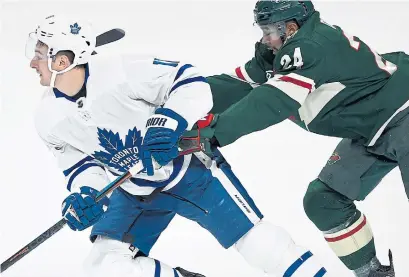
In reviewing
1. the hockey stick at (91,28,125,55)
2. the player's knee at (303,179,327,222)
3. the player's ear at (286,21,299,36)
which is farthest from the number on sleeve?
the player's knee at (303,179,327,222)

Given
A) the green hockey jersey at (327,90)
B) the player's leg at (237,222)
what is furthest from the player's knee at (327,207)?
the player's leg at (237,222)

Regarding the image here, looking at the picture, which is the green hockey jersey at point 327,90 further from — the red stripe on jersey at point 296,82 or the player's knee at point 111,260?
the player's knee at point 111,260

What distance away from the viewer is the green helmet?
96.7 inches

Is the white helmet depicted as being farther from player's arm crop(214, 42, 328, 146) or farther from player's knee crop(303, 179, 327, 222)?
player's knee crop(303, 179, 327, 222)

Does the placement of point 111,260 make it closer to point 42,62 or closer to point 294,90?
point 42,62

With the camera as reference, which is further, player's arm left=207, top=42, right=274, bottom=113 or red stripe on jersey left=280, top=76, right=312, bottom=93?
player's arm left=207, top=42, right=274, bottom=113

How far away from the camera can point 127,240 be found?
7.79 feet

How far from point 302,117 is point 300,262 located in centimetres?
59

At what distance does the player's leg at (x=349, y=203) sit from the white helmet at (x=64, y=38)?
102 centimetres

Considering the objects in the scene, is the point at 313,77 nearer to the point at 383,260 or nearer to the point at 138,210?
the point at 138,210

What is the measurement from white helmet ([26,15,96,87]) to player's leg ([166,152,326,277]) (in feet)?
1.76

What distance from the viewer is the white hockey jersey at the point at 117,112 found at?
226cm

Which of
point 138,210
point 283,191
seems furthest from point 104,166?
point 283,191

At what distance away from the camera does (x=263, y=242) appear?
2.28m
